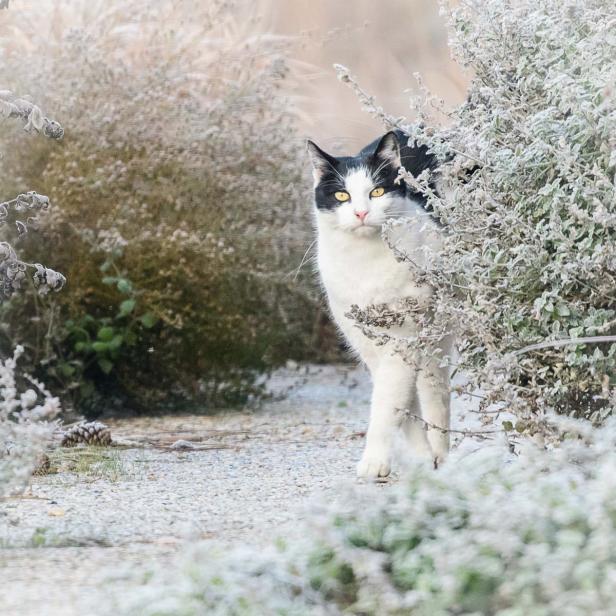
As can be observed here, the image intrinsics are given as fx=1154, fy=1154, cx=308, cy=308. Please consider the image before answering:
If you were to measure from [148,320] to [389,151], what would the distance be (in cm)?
155

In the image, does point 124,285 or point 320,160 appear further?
point 124,285

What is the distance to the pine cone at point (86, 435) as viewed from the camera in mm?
4113

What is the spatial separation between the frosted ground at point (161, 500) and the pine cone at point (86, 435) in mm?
106

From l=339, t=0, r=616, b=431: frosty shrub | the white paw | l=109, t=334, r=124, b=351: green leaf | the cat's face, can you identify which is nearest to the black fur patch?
the cat's face

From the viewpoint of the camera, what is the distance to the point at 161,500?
3.07 meters

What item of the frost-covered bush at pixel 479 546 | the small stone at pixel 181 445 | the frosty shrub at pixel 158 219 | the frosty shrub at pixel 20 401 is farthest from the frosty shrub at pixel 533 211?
the frosty shrub at pixel 158 219

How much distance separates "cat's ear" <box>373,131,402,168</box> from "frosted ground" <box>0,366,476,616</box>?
1.00 meters

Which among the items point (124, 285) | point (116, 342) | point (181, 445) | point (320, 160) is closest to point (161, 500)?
point (181, 445)

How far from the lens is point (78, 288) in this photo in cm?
493

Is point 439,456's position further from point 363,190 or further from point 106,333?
point 106,333

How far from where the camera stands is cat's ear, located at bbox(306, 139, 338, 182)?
3826mm

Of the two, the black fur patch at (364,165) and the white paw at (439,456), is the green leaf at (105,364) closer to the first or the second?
the black fur patch at (364,165)

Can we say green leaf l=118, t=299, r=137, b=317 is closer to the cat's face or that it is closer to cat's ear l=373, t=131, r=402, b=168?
the cat's face

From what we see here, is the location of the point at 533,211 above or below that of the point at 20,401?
above
